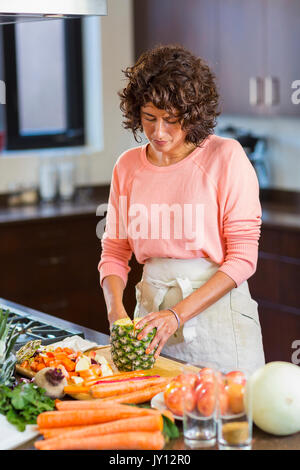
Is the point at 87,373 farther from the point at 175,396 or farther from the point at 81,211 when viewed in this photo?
the point at 81,211

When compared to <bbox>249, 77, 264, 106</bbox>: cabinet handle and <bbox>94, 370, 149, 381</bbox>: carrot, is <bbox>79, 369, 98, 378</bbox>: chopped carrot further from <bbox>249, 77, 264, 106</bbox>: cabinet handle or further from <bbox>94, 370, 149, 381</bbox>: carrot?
A: <bbox>249, 77, 264, 106</bbox>: cabinet handle

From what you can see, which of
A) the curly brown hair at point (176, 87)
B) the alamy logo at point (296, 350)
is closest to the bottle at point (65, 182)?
the alamy logo at point (296, 350)

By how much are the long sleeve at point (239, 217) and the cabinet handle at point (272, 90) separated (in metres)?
2.06

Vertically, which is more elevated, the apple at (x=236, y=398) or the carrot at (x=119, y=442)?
the apple at (x=236, y=398)

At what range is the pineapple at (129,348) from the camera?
202 centimetres

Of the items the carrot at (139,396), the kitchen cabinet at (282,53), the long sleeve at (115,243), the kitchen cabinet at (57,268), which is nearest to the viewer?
the carrot at (139,396)

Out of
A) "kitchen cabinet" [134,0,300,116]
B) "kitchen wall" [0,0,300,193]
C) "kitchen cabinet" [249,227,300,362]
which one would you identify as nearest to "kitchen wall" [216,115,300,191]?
"kitchen wall" [0,0,300,193]

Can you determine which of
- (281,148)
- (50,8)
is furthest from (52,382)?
(281,148)

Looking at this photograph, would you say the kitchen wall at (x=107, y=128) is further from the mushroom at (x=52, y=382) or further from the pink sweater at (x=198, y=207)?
the mushroom at (x=52, y=382)

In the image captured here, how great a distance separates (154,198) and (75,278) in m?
2.38

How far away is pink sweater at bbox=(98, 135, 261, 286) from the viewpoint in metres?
2.27

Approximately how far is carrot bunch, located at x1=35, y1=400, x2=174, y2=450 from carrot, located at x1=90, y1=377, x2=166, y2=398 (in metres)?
0.12

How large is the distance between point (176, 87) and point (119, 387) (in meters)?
0.84

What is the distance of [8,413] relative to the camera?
1.77 metres
